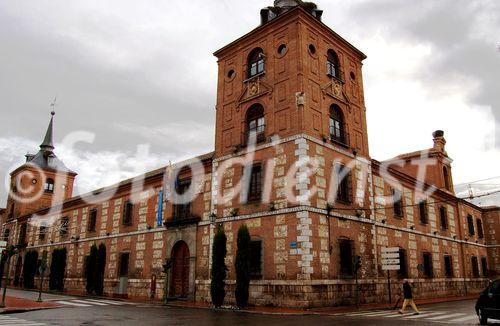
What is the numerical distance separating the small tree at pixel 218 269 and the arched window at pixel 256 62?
8966 millimetres

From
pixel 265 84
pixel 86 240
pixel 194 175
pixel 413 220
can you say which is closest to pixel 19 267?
pixel 86 240

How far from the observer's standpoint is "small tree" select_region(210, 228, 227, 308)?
1888cm

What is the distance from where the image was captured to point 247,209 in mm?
20312

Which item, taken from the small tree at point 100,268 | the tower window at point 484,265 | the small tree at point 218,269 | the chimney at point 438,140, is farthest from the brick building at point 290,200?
the chimney at point 438,140

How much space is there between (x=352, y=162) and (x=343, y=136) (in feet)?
4.89

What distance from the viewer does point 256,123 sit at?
21969mm

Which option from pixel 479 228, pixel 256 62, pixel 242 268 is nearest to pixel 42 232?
pixel 256 62

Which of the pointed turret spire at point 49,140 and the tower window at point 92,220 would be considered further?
the pointed turret spire at point 49,140

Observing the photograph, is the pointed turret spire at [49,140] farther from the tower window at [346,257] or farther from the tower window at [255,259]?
the tower window at [346,257]

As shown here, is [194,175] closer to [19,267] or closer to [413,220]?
[413,220]

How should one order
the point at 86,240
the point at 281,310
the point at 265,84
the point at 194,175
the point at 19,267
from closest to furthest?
1. the point at 281,310
2. the point at 265,84
3. the point at 194,175
4. the point at 86,240
5. the point at 19,267

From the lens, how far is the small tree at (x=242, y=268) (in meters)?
17.9

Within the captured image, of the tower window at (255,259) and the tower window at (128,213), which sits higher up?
the tower window at (128,213)

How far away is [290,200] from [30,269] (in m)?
30.6
